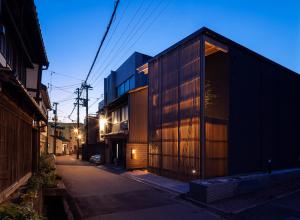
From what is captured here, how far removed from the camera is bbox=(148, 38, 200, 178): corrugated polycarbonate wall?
1545cm

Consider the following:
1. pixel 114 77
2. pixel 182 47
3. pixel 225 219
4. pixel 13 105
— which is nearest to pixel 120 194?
pixel 225 219

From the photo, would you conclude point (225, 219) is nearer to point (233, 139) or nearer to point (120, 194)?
point (120, 194)

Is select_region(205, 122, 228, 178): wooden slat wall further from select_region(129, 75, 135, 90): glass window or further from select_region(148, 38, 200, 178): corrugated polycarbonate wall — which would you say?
select_region(129, 75, 135, 90): glass window

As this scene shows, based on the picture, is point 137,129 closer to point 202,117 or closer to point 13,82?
point 202,117

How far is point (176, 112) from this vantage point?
56.6ft

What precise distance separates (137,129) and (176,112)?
270 inches

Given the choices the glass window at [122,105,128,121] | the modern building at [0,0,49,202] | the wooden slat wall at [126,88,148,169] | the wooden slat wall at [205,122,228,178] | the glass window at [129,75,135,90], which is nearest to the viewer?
the modern building at [0,0,49,202]

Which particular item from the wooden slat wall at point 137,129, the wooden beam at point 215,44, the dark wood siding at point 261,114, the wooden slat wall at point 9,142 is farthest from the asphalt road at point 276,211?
the wooden slat wall at point 137,129

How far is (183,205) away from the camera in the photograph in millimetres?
10430

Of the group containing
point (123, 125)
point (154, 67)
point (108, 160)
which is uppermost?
point (154, 67)

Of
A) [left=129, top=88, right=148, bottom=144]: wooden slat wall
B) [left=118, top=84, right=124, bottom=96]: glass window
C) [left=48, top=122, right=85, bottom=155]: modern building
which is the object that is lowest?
[left=48, top=122, right=85, bottom=155]: modern building

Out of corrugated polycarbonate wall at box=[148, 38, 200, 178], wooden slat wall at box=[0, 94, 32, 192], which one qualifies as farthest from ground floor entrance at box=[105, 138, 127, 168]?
wooden slat wall at box=[0, 94, 32, 192]

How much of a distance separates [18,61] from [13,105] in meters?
4.07

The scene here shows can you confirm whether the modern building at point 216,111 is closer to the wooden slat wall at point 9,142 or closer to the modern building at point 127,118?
the modern building at point 127,118
